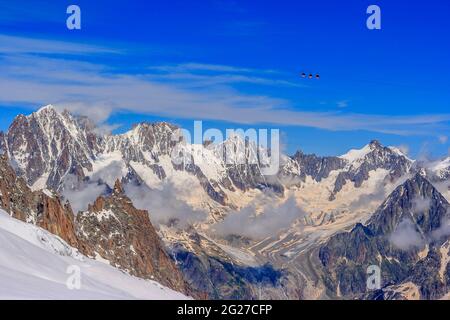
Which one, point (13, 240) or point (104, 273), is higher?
point (13, 240)
